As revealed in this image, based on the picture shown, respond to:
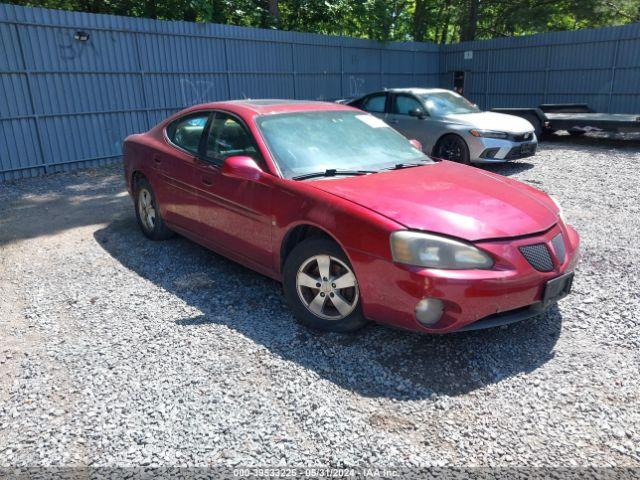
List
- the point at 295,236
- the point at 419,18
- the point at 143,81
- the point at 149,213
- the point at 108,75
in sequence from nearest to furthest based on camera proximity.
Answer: the point at 295,236 → the point at 149,213 → the point at 108,75 → the point at 143,81 → the point at 419,18

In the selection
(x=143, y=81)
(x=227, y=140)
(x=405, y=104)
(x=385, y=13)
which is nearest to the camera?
(x=227, y=140)

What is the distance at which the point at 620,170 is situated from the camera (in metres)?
9.15

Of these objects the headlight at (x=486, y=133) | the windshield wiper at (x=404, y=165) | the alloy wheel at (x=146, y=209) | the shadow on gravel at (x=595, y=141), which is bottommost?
the shadow on gravel at (x=595, y=141)

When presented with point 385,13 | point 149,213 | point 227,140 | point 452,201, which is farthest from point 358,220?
point 385,13

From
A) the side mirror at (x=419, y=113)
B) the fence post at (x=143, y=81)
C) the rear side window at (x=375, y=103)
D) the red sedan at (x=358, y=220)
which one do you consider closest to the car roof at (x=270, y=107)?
the red sedan at (x=358, y=220)

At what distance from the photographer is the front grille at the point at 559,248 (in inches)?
133

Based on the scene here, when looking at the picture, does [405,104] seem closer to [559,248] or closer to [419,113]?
[419,113]

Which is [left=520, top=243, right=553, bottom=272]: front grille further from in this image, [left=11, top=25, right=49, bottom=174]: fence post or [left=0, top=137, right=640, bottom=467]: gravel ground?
[left=11, top=25, right=49, bottom=174]: fence post

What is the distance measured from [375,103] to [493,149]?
286cm

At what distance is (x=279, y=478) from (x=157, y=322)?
74.1 inches

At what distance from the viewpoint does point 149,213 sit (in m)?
5.76

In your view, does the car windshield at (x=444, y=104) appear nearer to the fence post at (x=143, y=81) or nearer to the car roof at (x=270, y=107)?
the car roof at (x=270, y=107)

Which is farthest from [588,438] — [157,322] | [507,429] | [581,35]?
[581,35]

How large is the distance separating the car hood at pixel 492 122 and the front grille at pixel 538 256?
622cm
